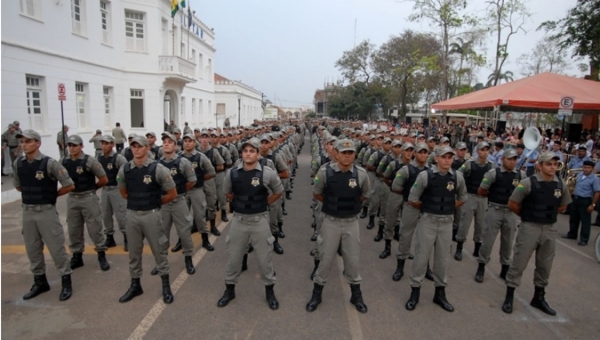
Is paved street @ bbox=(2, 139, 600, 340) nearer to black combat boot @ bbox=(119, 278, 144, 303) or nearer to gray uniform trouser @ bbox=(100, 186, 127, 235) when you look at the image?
black combat boot @ bbox=(119, 278, 144, 303)

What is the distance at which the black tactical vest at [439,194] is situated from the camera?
5148 mm

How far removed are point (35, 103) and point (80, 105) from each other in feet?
10.1

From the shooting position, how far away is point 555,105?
41.8 feet

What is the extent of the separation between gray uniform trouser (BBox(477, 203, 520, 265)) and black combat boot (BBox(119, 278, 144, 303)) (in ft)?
17.2

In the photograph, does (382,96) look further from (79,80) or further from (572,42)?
(79,80)

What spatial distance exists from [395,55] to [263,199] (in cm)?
4208

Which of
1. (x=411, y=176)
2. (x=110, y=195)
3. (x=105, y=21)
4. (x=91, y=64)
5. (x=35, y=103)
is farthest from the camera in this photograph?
(x=105, y=21)


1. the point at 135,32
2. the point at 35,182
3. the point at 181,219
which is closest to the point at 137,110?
the point at 135,32

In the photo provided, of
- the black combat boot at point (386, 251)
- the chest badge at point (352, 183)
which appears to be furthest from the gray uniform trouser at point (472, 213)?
the chest badge at point (352, 183)

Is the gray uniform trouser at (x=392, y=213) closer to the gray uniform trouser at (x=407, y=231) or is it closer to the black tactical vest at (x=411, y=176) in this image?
the black tactical vest at (x=411, y=176)

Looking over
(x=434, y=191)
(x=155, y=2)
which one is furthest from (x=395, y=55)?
(x=434, y=191)

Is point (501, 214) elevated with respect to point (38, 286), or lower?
elevated

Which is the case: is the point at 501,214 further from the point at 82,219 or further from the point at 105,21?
the point at 105,21

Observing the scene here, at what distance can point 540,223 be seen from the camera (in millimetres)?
5031
